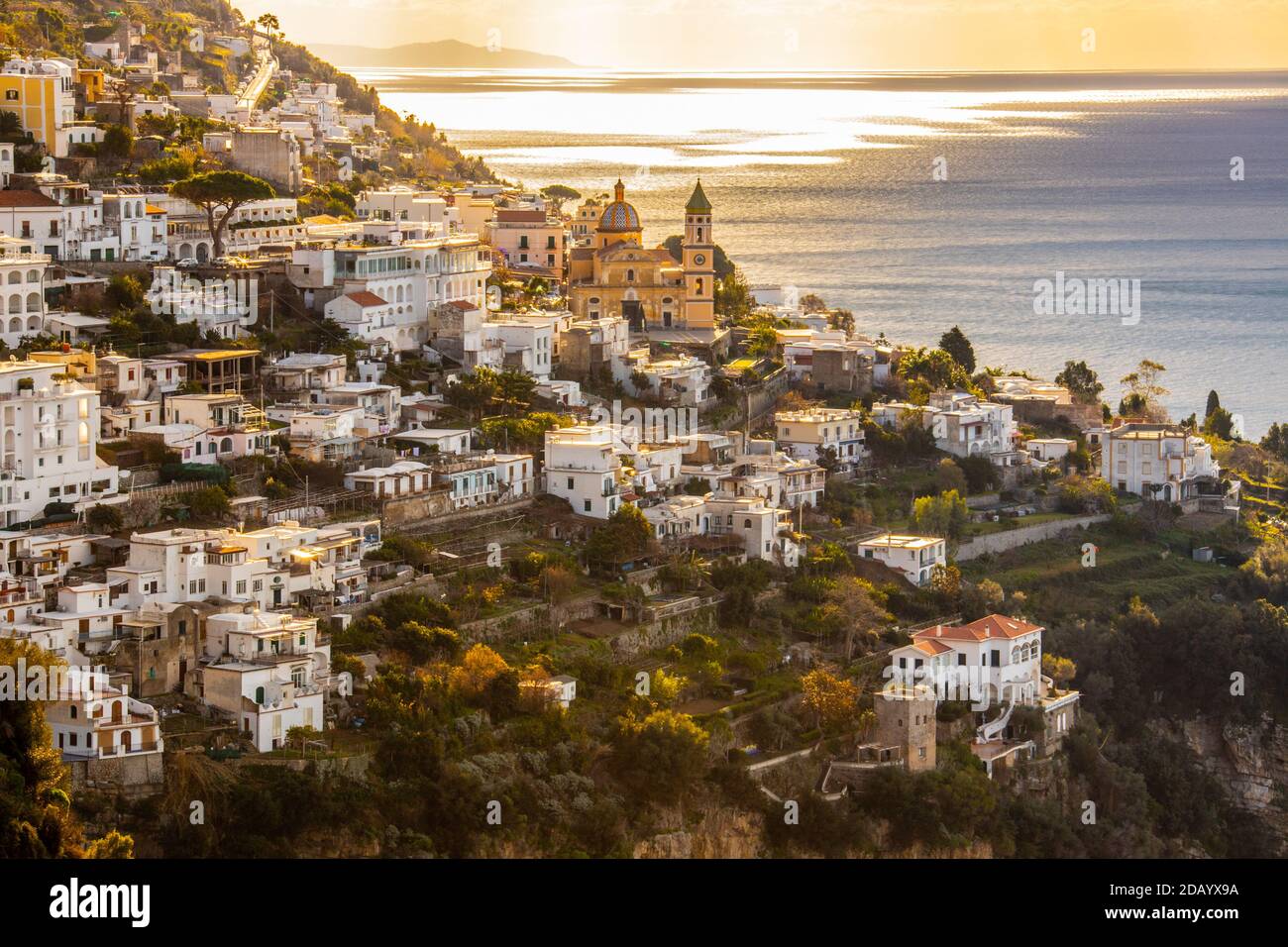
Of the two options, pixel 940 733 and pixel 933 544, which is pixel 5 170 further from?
pixel 940 733

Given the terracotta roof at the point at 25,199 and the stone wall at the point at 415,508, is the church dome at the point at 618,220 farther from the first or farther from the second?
the stone wall at the point at 415,508

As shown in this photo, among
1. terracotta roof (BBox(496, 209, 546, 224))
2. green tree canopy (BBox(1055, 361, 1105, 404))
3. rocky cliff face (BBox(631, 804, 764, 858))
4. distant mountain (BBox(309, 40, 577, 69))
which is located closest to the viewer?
rocky cliff face (BBox(631, 804, 764, 858))

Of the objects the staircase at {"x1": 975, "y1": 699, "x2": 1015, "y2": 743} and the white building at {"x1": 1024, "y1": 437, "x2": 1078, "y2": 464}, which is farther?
the white building at {"x1": 1024, "y1": 437, "x2": 1078, "y2": 464}

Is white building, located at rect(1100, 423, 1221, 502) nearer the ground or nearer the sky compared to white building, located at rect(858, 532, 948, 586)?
nearer the sky

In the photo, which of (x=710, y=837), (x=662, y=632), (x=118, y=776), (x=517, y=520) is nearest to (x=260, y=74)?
(x=517, y=520)

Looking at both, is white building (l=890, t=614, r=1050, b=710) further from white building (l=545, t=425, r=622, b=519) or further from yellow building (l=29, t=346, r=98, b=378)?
yellow building (l=29, t=346, r=98, b=378)

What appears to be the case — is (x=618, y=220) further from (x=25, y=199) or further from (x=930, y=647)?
(x=930, y=647)

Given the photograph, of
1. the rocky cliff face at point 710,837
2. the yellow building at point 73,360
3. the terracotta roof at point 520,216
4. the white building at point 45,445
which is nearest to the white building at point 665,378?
the terracotta roof at point 520,216

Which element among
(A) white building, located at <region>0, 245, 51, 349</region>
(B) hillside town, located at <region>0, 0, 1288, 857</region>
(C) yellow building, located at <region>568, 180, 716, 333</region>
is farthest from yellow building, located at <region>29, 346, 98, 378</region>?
(C) yellow building, located at <region>568, 180, 716, 333</region>

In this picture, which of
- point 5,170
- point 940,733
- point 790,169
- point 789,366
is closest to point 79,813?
point 940,733
